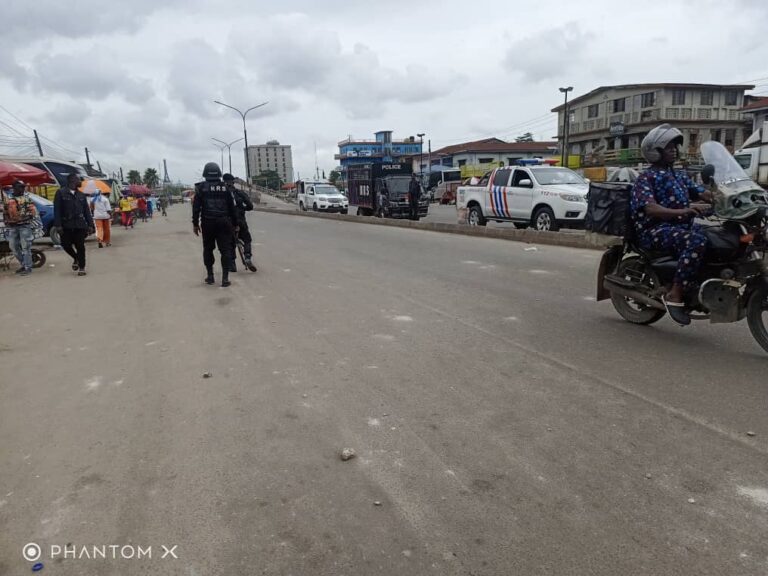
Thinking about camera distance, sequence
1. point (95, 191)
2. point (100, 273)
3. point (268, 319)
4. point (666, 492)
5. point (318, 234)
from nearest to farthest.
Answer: point (666, 492) → point (268, 319) → point (100, 273) → point (95, 191) → point (318, 234)

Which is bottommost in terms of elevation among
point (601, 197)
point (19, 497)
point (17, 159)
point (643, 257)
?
point (19, 497)

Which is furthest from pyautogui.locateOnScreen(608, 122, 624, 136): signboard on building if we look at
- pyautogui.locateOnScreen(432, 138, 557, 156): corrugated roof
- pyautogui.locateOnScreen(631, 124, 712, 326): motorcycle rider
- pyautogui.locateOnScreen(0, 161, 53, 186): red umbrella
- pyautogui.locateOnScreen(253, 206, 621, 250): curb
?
pyautogui.locateOnScreen(631, 124, 712, 326): motorcycle rider

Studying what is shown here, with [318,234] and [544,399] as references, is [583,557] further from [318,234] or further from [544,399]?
[318,234]

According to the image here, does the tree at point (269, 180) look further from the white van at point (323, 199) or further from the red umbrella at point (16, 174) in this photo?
the red umbrella at point (16, 174)

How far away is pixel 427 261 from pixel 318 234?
758 cm

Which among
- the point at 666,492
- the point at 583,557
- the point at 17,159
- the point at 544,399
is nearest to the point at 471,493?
the point at 583,557

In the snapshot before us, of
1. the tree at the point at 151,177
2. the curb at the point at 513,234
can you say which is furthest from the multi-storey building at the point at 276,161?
the curb at the point at 513,234

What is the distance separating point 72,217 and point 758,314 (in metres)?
10.4

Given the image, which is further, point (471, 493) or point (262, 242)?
point (262, 242)

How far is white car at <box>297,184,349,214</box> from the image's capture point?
3412 cm

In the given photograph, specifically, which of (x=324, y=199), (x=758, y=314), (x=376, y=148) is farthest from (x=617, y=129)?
(x=376, y=148)

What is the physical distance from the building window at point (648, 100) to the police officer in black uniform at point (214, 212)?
155ft

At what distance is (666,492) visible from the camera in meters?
2.65
